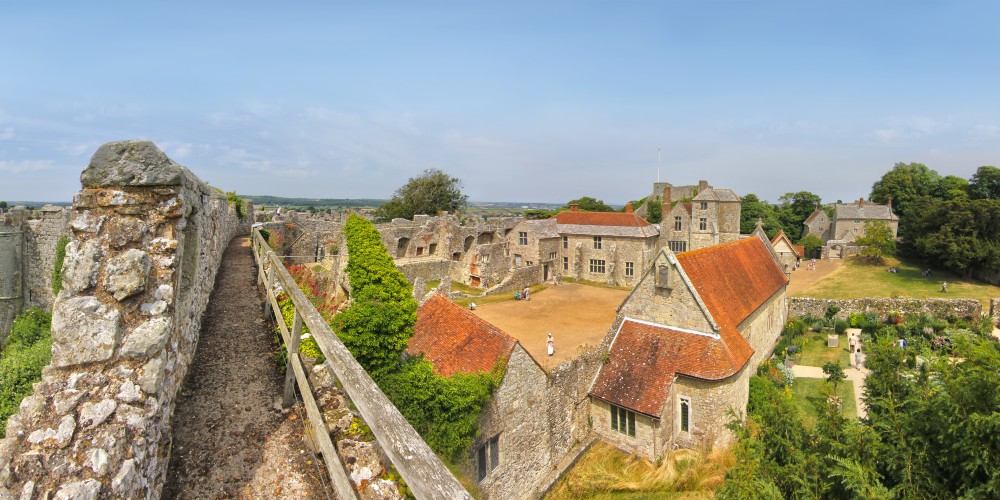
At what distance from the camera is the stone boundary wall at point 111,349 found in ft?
10.8

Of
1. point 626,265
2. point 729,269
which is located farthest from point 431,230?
point 729,269

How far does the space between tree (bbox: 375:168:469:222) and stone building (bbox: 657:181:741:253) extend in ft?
105

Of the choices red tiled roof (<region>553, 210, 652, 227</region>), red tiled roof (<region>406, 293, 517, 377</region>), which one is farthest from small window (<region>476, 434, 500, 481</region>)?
red tiled roof (<region>553, 210, 652, 227</region>)

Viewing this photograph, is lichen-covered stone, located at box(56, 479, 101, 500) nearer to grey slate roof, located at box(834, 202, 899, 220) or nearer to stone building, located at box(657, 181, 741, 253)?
stone building, located at box(657, 181, 741, 253)

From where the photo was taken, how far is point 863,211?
2303 inches

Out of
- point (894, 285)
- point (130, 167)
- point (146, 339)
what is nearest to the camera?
point (146, 339)

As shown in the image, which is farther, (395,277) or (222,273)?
(222,273)

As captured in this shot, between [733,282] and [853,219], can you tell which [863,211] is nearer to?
[853,219]

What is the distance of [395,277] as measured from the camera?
10.5 m

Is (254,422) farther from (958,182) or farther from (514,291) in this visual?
(958,182)

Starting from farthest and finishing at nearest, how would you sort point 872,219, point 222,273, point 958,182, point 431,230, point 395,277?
point 958,182
point 872,219
point 431,230
point 222,273
point 395,277

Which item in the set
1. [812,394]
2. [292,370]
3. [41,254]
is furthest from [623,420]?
[41,254]

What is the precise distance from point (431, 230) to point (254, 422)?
33575 mm

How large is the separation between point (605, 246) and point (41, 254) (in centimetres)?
3527
